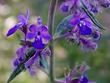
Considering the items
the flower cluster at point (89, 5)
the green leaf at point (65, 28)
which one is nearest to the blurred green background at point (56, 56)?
the green leaf at point (65, 28)

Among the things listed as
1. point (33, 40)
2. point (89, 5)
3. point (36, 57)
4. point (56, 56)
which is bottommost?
point (56, 56)

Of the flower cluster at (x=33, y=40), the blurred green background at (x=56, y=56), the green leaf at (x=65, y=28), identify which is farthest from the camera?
the blurred green background at (x=56, y=56)

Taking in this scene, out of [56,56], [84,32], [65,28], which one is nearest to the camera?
[84,32]

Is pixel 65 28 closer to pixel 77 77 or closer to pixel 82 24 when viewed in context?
pixel 82 24

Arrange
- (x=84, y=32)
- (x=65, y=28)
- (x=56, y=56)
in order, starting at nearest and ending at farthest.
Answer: (x=84, y=32) < (x=65, y=28) < (x=56, y=56)

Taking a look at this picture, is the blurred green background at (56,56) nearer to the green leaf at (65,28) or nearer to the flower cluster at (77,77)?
the flower cluster at (77,77)

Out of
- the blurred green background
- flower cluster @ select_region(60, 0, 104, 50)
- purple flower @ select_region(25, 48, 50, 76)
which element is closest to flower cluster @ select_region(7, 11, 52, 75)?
purple flower @ select_region(25, 48, 50, 76)

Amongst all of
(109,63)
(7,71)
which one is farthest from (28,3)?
(109,63)

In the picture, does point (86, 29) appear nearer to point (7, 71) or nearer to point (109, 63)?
point (109, 63)

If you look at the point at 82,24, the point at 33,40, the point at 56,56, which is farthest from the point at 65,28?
the point at 56,56
